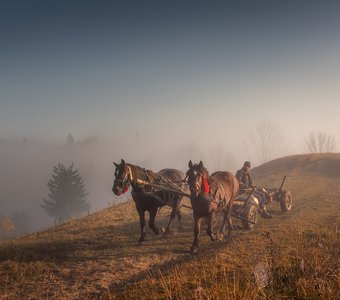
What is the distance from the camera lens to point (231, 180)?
11.3m

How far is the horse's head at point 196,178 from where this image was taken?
26.6 feet

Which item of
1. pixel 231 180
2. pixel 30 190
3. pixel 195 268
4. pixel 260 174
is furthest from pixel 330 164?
pixel 30 190

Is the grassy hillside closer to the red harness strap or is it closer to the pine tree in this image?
the red harness strap

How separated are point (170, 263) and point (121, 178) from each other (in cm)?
295

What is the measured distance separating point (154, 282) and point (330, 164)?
30946 millimetres

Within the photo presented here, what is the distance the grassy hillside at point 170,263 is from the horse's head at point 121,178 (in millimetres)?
2180

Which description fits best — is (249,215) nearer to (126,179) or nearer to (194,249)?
(194,249)

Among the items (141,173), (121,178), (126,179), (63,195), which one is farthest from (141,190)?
(63,195)

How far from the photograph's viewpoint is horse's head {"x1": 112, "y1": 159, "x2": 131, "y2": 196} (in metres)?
8.44

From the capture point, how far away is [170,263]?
25.7ft

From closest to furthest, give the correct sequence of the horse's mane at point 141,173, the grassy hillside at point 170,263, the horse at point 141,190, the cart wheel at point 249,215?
the grassy hillside at point 170,263 → the horse at point 141,190 → the horse's mane at point 141,173 → the cart wheel at point 249,215

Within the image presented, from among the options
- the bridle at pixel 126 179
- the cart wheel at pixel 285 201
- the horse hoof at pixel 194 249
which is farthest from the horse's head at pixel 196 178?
the cart wheel at pixel 285 201

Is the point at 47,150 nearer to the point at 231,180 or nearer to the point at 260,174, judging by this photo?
the point at 260,174

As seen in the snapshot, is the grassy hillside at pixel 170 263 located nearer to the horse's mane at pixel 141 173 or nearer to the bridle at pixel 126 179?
the bridle at pixel 126 179
